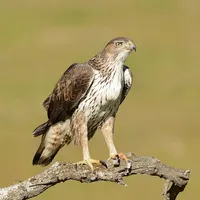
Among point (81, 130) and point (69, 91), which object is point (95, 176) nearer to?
point (81, 130)

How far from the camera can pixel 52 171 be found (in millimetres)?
10859

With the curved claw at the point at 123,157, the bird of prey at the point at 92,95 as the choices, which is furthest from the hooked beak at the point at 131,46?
the curved claw at the point at 123,157

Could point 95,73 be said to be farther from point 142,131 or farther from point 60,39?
point 60,39

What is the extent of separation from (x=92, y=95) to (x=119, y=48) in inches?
24.4

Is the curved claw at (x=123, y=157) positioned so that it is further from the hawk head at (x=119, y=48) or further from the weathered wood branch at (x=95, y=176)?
the hawk head at (x=119, y=48)

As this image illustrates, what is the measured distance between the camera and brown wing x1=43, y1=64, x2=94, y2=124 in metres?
12.4

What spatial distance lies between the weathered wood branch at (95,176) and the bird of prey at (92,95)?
79 cm

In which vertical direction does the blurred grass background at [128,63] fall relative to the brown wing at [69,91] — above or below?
above

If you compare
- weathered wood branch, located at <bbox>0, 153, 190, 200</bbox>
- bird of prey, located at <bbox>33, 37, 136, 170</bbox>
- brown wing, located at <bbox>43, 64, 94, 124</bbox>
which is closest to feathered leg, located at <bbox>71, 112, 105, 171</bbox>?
bird of prey, located at <bbox>33, 37, 136, 170</bbox>

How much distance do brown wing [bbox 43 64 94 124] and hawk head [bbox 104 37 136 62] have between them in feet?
1.01

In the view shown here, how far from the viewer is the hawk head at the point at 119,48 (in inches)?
489

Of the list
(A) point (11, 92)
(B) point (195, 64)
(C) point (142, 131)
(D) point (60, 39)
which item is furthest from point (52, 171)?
(D) point (60, 39)

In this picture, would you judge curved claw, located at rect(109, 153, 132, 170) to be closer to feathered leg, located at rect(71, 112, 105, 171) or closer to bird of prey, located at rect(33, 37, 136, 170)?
bird of prey, located at rect(33, 37, 136, 170)

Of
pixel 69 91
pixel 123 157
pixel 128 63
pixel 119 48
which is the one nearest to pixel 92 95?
pixel 69 91
